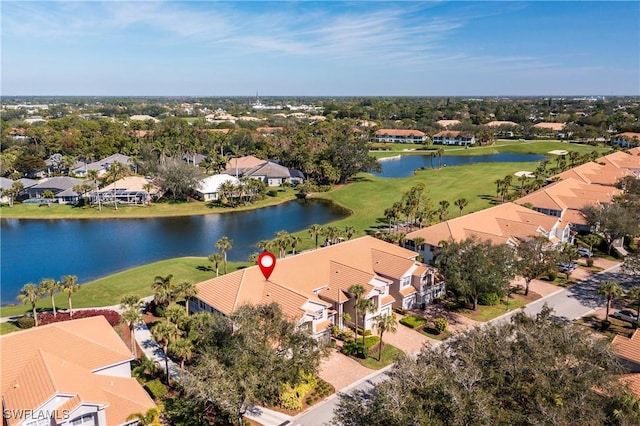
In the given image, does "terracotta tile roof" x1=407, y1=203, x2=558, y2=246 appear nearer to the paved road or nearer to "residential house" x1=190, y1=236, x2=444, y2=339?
"residential house" x1=190, y1=236, x2=444, y2=339

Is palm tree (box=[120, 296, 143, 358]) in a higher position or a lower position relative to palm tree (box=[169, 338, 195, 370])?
higher

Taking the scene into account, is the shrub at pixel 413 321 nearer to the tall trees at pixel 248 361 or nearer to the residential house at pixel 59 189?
the tall trees at pixel 248 361

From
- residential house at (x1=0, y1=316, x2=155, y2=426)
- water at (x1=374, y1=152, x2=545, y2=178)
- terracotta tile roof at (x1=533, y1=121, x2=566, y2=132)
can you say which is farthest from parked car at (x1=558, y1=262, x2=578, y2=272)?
terracotta tile roof at (x1=533, y1=121, x2=566, y2=132)

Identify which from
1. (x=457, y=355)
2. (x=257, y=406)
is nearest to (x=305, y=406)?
(x=257, y=406)

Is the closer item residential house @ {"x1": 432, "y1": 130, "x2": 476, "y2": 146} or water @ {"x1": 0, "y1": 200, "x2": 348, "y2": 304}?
water @ {"x1": 0, "y1": 200, "x2": 348, "y2": 304}

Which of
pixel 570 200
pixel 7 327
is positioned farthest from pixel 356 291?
pixel 570 200

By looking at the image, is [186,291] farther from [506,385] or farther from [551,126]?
[551,126]
